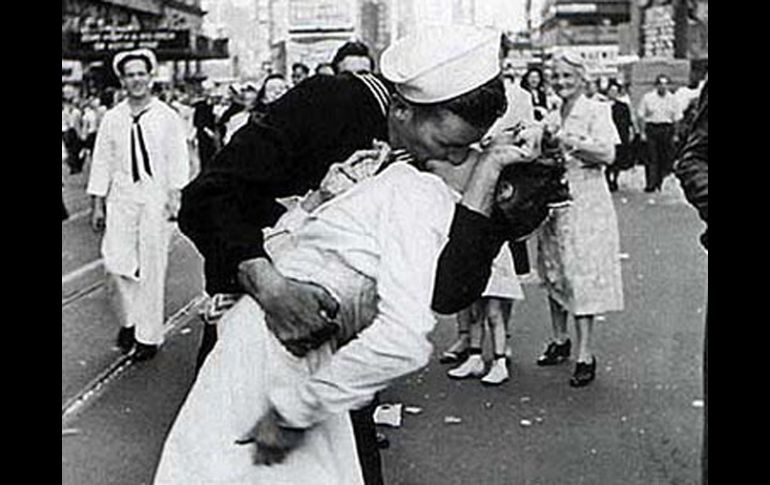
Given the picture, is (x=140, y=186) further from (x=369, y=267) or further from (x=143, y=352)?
(x=369, y=267)

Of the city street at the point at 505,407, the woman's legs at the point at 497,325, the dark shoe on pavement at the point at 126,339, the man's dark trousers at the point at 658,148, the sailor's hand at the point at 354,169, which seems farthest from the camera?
the man's dark trousers at the point at 658,148

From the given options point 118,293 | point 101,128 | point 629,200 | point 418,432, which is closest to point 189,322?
point 118,293

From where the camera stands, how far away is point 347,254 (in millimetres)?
1608

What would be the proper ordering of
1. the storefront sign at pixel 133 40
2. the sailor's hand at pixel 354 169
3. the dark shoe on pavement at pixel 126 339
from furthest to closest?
the dark shoe on pavement at pixel 126 339, the storefront sign at pixel 133 40, the sailor's hand at pixel 354 169

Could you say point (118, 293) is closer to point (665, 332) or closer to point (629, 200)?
point (665, 332)

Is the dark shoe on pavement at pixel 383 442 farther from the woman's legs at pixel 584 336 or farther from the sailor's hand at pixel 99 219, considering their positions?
the sailor's hand at pixel 99 219

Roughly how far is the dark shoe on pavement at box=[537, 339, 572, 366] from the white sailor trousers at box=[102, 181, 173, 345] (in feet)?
3.58

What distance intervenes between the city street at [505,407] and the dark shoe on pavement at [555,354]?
0.03 meters

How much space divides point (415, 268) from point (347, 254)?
78 mm

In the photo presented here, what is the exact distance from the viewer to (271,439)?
1.66 metres

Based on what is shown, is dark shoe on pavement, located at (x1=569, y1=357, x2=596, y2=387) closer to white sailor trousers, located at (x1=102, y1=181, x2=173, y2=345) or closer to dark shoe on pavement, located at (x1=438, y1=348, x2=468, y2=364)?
dark shoe on pavement, located at (x1=438, y1=348, x2=468, y2=364)

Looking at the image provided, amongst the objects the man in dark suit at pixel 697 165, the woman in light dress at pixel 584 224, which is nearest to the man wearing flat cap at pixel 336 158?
the man in dark suit at pixel 697 165

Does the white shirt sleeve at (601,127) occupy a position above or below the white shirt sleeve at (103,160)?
above

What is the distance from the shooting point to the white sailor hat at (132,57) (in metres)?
4.44
